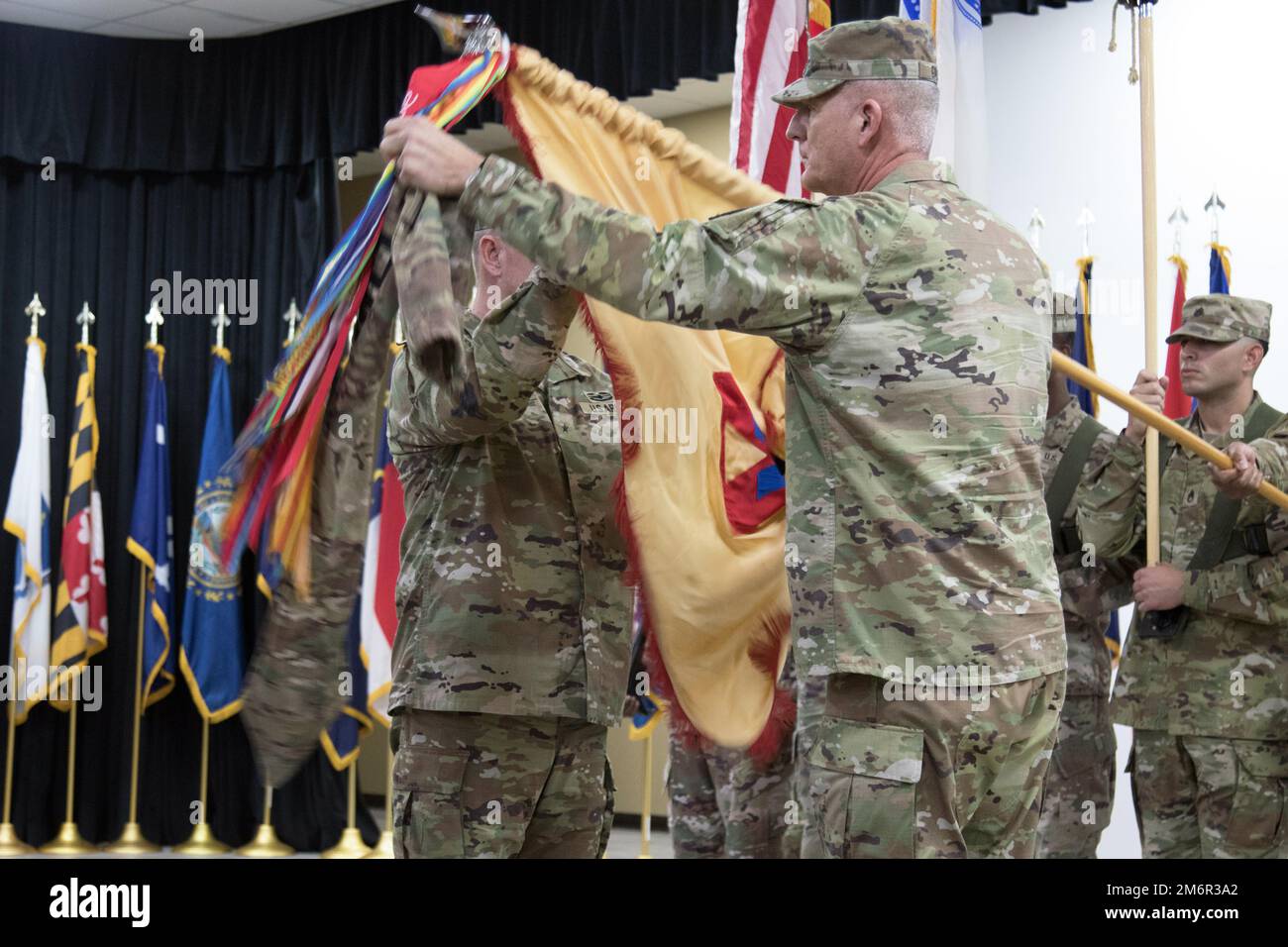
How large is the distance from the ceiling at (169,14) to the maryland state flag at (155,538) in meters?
1.47

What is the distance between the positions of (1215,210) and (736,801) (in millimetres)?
2705

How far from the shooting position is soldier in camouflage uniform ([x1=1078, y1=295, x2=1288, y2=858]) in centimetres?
345

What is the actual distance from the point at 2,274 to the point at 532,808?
211 inches

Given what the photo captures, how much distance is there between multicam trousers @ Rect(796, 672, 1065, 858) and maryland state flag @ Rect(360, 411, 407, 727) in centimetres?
433

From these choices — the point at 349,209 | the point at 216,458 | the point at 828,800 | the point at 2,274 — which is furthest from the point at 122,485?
the point at 828,800

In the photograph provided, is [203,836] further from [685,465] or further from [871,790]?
[871,790]

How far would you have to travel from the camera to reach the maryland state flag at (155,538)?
623 centimetres

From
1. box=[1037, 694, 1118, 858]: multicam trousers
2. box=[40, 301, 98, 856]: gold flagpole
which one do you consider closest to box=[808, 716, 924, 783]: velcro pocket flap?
box=[1037, 694, 1118, 858]: multicam trousers

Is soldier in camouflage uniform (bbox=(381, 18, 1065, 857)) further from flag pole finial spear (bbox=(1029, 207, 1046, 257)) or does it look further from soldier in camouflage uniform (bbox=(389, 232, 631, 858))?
flag pole finial spear (bbox=(1029, 207, 1046, 257))

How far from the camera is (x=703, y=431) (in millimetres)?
2400

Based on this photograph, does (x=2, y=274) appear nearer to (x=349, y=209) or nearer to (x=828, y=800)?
(x=349, y=209)

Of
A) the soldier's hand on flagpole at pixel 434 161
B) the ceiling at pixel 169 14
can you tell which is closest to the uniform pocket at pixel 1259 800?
the soldier's hand on flagpole at pixel 434 161

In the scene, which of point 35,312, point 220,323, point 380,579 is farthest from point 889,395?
point 35,312

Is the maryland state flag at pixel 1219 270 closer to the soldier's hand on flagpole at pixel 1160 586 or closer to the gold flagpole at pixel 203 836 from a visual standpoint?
the soldier's hand on flagpole at pixel 1160 586
